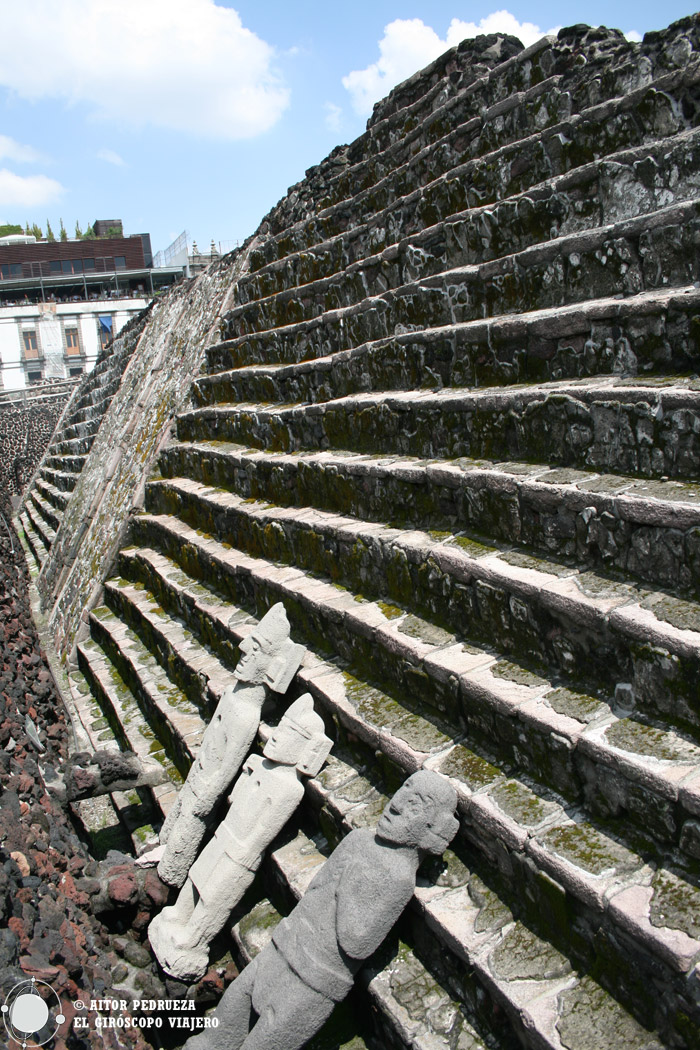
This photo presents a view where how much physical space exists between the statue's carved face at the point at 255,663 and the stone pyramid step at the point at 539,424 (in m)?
1.28

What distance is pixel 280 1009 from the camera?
7.68ft

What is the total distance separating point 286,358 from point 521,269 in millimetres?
3252

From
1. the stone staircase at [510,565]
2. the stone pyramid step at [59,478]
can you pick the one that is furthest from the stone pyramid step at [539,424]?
the stone pyramid step at [59,478]

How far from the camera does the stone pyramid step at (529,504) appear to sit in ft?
7.32

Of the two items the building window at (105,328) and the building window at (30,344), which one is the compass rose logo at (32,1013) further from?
the building window at (30,344)

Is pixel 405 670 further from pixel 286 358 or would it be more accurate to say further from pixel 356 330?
pixel 286 358

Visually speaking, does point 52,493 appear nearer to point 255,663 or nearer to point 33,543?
point 33,543

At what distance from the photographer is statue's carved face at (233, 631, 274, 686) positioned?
135 inches

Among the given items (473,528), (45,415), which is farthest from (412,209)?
(45,415)

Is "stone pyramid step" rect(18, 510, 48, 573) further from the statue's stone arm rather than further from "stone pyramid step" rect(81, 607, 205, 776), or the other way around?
the statue's stone arm

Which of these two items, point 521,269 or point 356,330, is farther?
point 356,330

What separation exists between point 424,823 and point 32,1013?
4.86 feet

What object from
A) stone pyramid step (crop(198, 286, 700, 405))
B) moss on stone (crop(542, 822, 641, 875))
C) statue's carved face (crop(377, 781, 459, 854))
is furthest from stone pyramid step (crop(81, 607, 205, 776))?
moss on stone (crop(542, 822, 641, 875))

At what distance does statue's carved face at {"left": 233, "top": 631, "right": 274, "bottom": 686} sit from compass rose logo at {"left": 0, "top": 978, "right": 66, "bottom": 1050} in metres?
1.41
